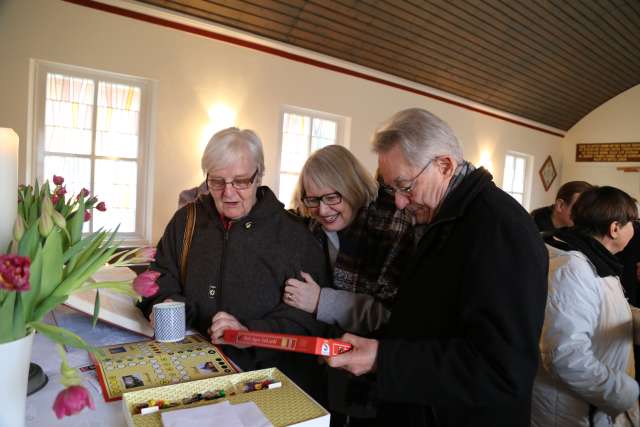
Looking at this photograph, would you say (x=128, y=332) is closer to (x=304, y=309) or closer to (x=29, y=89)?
(x=304, y=309)

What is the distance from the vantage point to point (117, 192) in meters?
5.27

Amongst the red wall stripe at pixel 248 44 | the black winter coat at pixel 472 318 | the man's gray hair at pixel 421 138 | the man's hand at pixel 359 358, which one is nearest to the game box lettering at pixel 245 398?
the man's hand at pixel 359 358

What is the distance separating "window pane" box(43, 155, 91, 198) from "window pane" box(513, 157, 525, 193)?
9.99 meters

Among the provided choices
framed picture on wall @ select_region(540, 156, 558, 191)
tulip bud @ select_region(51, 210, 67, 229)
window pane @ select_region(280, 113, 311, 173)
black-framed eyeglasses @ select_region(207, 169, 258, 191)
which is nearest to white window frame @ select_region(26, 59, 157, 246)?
window pane @ select_region(280, 113, 311, 173)

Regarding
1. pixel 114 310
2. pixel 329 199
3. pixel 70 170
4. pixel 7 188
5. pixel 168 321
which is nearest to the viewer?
pixel 7 188

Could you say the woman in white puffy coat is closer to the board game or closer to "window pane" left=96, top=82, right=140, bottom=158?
the board game

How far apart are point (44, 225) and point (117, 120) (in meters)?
4.88

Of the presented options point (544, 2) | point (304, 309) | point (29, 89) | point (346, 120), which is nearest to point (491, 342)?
point (304, 309)

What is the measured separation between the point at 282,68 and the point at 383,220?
16.4 feet

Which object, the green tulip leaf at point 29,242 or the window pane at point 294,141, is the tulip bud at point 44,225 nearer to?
the green tulip leaf at point 29,242

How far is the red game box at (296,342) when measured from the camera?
1.07 m

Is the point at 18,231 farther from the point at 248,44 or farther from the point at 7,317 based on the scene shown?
the point at 248,44

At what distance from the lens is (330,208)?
6.16ft

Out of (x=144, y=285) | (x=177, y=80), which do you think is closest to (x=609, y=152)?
(x=177, y=80)
